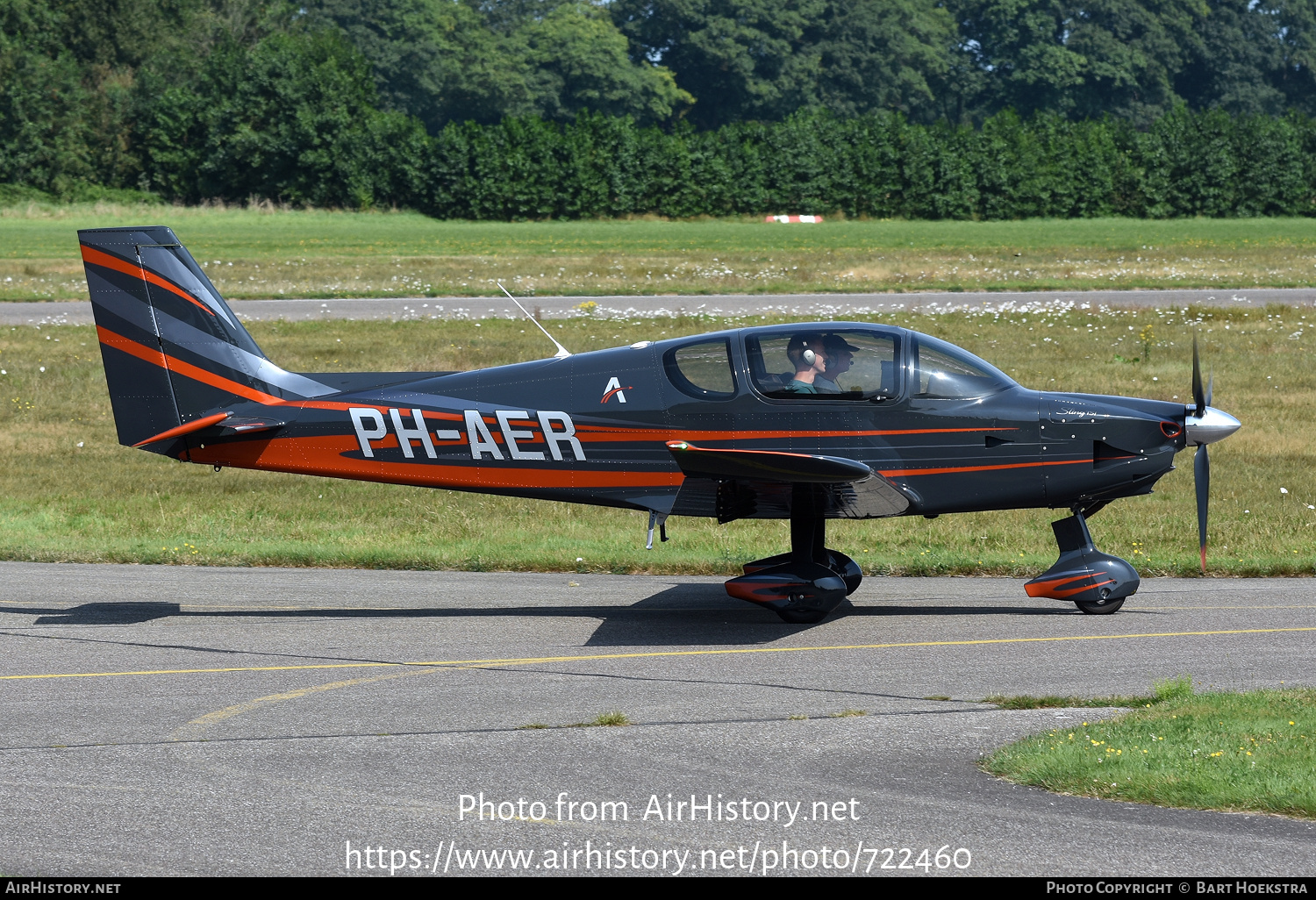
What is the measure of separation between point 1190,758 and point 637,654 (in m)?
3.94

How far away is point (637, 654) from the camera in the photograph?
30.6 feet

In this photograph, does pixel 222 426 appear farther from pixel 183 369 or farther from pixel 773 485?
pixel 773 485

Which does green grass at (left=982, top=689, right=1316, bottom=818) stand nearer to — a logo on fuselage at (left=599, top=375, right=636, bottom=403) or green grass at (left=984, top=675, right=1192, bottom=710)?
green grass at (left=984, top=675, right=1192, bottom=710)

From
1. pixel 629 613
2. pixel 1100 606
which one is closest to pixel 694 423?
pixel 629 613

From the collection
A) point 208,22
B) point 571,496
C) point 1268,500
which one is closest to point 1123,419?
point 571,496

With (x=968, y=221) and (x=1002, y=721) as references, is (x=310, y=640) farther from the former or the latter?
(x=968, y=221)

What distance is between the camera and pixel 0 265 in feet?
132

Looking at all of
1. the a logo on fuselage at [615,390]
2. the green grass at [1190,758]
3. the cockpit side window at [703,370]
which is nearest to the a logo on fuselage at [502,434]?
the a logo on fuselage at [615,390]

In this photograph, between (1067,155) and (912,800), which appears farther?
(1067,155)

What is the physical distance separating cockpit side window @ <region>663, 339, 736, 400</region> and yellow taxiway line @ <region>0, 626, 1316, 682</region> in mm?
2010

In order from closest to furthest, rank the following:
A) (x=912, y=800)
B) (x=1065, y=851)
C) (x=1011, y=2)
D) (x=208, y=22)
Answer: (x=1065, y=851)
(x=912, y=800)
(x=208, y=22)
(x=1011, y=2)

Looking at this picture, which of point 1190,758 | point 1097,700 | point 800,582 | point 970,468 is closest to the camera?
point 1190,758

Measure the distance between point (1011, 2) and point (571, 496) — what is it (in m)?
121

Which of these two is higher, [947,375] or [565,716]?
[947,375]
